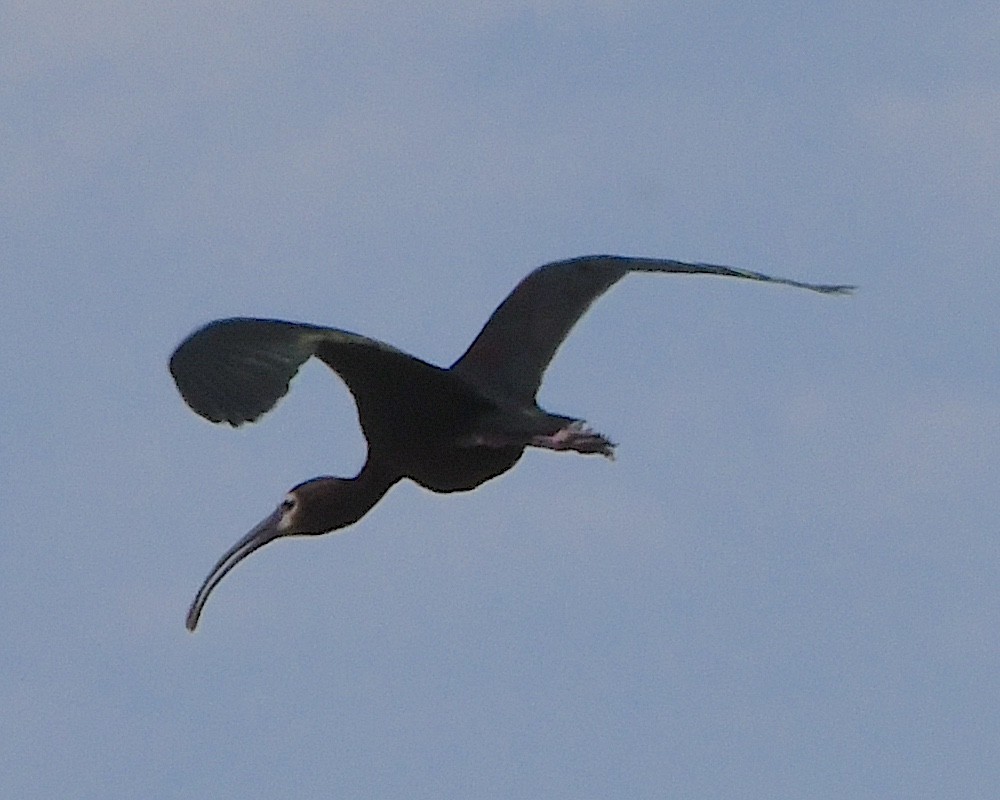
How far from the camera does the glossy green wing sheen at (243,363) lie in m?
14.6

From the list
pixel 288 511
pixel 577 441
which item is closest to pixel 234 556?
pixel 288 511

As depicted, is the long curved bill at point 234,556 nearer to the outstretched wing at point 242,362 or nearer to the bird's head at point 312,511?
the bird's head at point 312,511

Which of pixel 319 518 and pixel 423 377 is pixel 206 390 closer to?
pixel 423 377

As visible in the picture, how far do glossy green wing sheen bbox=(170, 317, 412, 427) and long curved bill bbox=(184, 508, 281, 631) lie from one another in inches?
120

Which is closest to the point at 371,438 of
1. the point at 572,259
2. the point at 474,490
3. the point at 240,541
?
the point at 474,490

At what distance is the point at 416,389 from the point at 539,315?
2.48 metres

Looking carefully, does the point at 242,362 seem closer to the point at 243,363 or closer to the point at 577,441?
the point at 243,363

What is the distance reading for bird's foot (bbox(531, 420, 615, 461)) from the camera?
15414 millimetres

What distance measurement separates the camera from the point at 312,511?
1750cm

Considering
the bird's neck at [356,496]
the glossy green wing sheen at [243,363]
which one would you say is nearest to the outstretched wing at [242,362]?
the glossy green wing sheen at [243,363]

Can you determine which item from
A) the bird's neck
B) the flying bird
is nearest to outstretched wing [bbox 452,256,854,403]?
the flying bird

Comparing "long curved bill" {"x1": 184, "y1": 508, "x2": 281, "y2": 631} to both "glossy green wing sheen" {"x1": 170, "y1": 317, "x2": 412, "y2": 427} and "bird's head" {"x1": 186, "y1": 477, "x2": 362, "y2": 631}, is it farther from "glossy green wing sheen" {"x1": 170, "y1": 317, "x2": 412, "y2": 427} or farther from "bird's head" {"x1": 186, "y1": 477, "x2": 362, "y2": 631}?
"glossy green wing sheen" {"x1": 170, "y1": 317, "x2": 412, "y2": 427}

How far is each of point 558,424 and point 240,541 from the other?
2946 millimetres

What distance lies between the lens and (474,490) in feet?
55.1
